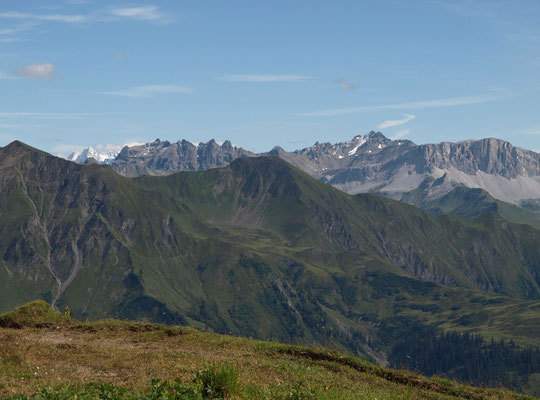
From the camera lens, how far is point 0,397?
21953mm

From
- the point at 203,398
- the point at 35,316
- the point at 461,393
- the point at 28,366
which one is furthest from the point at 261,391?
the point at 35,316

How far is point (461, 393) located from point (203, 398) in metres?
19.3

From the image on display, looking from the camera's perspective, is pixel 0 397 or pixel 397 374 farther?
pixel 397 374

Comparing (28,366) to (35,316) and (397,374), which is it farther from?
(397,374)

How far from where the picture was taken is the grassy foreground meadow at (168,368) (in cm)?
2173

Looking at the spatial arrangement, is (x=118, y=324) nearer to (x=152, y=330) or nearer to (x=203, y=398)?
(x=152, y=330)

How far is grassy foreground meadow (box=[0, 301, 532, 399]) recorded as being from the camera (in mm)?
21734

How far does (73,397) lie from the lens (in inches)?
787

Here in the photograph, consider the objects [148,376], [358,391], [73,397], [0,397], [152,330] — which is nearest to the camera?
[73,397]

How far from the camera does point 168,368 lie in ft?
92.6

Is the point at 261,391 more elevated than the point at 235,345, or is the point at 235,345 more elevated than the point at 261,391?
the point at 261,391

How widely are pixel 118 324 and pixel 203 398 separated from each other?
24800 millimetres

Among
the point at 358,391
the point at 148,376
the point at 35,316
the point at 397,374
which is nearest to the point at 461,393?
the point at 397,374

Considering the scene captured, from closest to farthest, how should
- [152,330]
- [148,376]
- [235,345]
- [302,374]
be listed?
[148,376] → [302,374] → [235,345] → [152,330]
